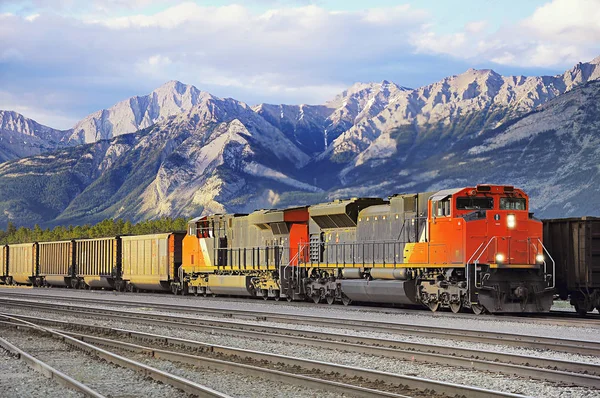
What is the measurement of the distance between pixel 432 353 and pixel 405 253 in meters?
11.7

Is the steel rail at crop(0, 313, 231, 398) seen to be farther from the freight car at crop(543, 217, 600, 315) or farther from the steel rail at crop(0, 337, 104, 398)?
the freight car at crop(543, 217, 600, 315)

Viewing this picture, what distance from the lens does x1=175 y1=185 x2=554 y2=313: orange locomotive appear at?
2364 cm

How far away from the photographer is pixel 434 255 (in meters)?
24.8

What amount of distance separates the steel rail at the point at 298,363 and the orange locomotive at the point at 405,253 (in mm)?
9694

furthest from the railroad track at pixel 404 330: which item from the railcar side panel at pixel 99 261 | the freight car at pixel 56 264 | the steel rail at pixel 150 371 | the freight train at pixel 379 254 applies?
the freight car at pixel 56 264

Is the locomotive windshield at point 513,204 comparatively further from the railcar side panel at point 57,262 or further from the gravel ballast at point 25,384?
the railcar side panel at point 57,262

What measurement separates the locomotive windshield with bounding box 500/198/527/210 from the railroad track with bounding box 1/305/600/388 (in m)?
8.36

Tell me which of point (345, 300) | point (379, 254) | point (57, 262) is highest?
point (379, 254)

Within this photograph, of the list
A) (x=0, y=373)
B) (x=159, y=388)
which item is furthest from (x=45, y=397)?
(x=0, y=373)

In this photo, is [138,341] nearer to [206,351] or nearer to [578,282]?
[206,351]

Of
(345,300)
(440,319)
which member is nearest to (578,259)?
(440,319)

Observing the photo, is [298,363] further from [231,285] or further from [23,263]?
[23,263]

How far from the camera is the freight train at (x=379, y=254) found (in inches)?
933

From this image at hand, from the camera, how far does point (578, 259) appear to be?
80.9ft
